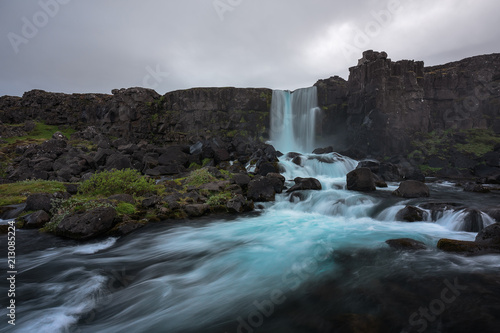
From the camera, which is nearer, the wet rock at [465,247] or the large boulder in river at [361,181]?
the wet rock at [465,247]

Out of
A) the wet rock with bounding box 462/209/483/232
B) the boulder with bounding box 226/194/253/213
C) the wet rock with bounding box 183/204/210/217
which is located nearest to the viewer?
the wet rock with bounding box 462/209/483/232

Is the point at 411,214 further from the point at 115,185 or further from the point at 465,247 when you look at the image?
the point at 115,185

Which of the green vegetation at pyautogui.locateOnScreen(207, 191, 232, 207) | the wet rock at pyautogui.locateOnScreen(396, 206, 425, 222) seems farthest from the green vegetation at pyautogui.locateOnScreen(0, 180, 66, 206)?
the wet rock at pyautogui.locateOnScreen(396, 206, 425, 222)

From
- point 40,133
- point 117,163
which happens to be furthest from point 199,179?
point 40,133

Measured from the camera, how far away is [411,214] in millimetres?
10570

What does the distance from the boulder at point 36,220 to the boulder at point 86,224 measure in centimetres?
122

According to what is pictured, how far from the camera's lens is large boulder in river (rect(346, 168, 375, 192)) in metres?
16.4

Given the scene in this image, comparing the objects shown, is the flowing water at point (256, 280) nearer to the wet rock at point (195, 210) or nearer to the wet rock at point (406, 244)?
the wet rock at point (406, 244)

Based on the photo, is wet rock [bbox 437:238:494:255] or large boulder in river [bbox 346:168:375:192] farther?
large boulder in river [bbox 346:168:375:192]

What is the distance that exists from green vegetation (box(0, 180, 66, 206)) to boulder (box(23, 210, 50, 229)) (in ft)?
9.05

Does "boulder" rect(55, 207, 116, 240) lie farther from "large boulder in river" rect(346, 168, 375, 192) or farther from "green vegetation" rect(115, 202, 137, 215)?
"large boulder in river" rect(346, 168, 375, 192)

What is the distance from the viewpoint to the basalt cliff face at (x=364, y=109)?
91.9 ft

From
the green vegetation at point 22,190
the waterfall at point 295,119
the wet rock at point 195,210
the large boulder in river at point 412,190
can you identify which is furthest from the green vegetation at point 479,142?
the green vegetation at point 22,190

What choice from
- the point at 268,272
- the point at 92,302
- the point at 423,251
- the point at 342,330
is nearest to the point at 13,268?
the point at 92,302
